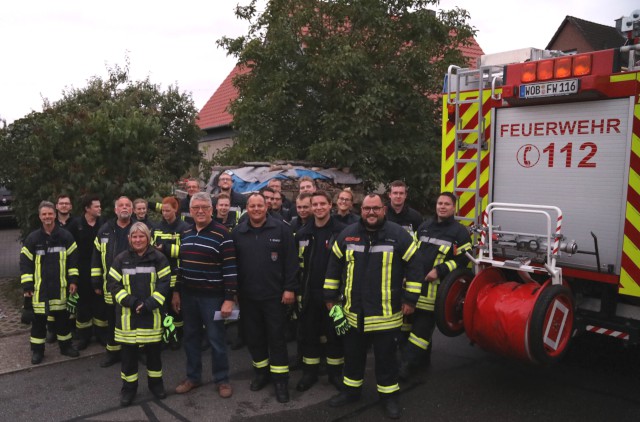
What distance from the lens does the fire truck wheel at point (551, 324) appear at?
13.1 feet

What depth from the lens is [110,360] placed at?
560 centimetres

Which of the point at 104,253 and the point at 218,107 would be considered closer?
the point at 104,253

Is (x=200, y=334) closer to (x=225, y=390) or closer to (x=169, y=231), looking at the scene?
(x=225, y=390)

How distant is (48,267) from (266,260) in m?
2.58

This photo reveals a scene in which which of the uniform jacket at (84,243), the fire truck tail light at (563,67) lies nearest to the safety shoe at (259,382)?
the uniform jacket at (84,243)

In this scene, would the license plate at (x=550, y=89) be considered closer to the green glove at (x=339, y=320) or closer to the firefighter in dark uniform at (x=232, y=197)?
the green glove at (x=339, y=320)

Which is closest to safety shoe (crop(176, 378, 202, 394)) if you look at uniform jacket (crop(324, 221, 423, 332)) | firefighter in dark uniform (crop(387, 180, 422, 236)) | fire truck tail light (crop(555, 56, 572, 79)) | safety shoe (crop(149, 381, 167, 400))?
safety shoe (crop(149, 381, 167, 400))

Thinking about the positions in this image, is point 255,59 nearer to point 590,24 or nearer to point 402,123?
point 402,123

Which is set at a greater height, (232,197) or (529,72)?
(529,72)

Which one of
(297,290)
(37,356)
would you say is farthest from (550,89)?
(37,356)

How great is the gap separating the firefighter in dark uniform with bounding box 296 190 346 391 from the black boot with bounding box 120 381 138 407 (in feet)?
4.73

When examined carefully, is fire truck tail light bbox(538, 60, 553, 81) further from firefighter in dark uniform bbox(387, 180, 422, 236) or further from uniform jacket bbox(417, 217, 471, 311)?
firefighter in dark uniform bbox(387, 180, 422, 236)

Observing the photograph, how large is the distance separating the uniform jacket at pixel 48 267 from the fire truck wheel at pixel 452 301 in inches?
150

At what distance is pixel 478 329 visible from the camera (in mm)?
4398
